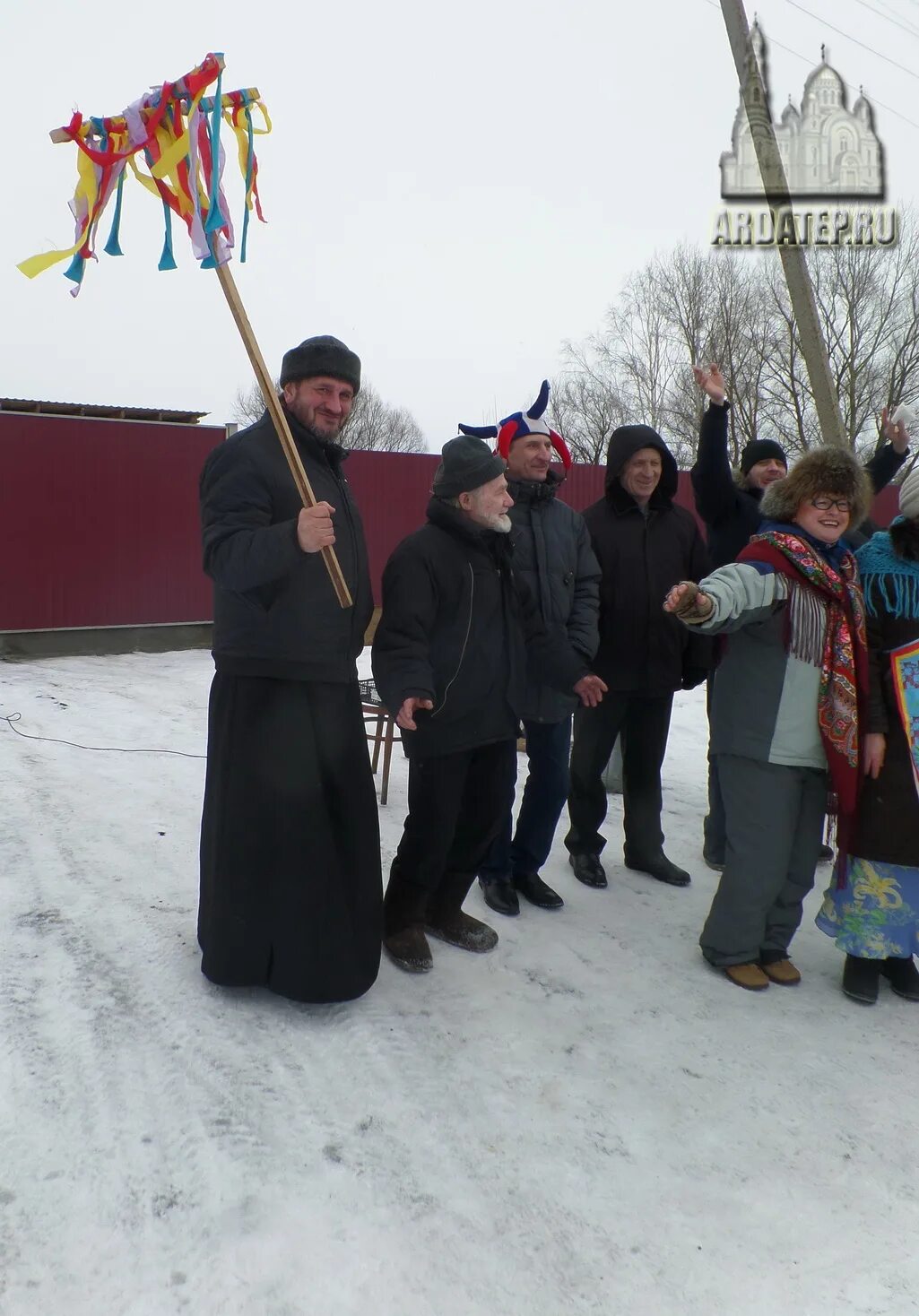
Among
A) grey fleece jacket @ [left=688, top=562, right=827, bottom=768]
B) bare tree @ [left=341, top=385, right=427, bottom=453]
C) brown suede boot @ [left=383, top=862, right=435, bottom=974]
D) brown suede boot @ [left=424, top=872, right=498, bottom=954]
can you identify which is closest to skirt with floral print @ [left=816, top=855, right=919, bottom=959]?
grey fleece jacket @ [left=688, top=562, right=827, bottom=768]

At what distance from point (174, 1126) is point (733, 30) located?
774cm

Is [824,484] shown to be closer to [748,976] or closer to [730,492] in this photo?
[730,492]

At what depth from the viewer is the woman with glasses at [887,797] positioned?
3014 millimetres

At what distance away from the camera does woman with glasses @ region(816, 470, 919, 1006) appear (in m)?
3.01

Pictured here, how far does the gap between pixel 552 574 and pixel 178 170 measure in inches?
72.6

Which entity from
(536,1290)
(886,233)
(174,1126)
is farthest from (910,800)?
(886,233)

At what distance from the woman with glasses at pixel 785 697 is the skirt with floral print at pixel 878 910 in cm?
13

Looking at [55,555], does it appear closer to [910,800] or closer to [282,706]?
[282,706]

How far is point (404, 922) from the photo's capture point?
3.24 meters

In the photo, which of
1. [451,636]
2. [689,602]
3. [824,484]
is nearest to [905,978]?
[689,602]

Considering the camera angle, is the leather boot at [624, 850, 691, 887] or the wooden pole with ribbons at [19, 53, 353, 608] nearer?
the wooden pole with ribbons at [19, 53, 353, 608]

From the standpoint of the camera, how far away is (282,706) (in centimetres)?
278

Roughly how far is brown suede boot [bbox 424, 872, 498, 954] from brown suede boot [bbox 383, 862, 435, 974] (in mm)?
141

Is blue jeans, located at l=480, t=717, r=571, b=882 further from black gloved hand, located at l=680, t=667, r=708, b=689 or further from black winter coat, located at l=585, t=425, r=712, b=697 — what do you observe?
black gloved hand, located at l=680, t=667, r=708, b=689
